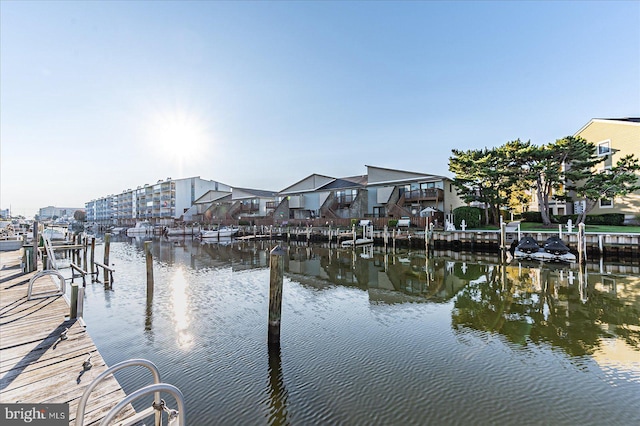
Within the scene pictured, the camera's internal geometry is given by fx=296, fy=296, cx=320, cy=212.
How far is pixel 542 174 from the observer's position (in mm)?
26500

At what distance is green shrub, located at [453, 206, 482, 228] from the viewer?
1115 inches

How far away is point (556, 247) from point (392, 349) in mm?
18210

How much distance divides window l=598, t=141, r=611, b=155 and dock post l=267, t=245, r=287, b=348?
32607mm

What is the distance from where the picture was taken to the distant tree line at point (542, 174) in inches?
888

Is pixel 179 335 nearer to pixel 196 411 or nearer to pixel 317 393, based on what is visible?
pixel 196 411

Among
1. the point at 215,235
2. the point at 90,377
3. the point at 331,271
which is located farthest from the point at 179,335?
the point at 215,235

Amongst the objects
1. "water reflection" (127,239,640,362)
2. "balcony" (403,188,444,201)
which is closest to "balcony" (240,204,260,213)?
"balcony" (403,188,444,201)

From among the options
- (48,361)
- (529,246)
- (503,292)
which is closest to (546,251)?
(529,246)

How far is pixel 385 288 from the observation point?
1334cm

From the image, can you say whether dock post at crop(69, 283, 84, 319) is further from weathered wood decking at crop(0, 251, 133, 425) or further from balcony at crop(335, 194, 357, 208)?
balcony at crop(335, 194, 357, 208)

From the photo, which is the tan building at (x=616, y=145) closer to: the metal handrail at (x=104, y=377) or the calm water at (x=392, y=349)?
the calm water at (x=392, y=349)

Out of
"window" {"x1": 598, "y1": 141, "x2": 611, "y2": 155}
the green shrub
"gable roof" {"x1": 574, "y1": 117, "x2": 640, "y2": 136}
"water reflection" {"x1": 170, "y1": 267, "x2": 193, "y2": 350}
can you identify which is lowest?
"water reflection" {"x1": 170, "y1": 267, "x2": 193, "y2": 350}

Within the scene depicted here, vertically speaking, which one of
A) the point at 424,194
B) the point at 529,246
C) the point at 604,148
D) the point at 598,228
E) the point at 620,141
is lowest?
the point at 529,246
